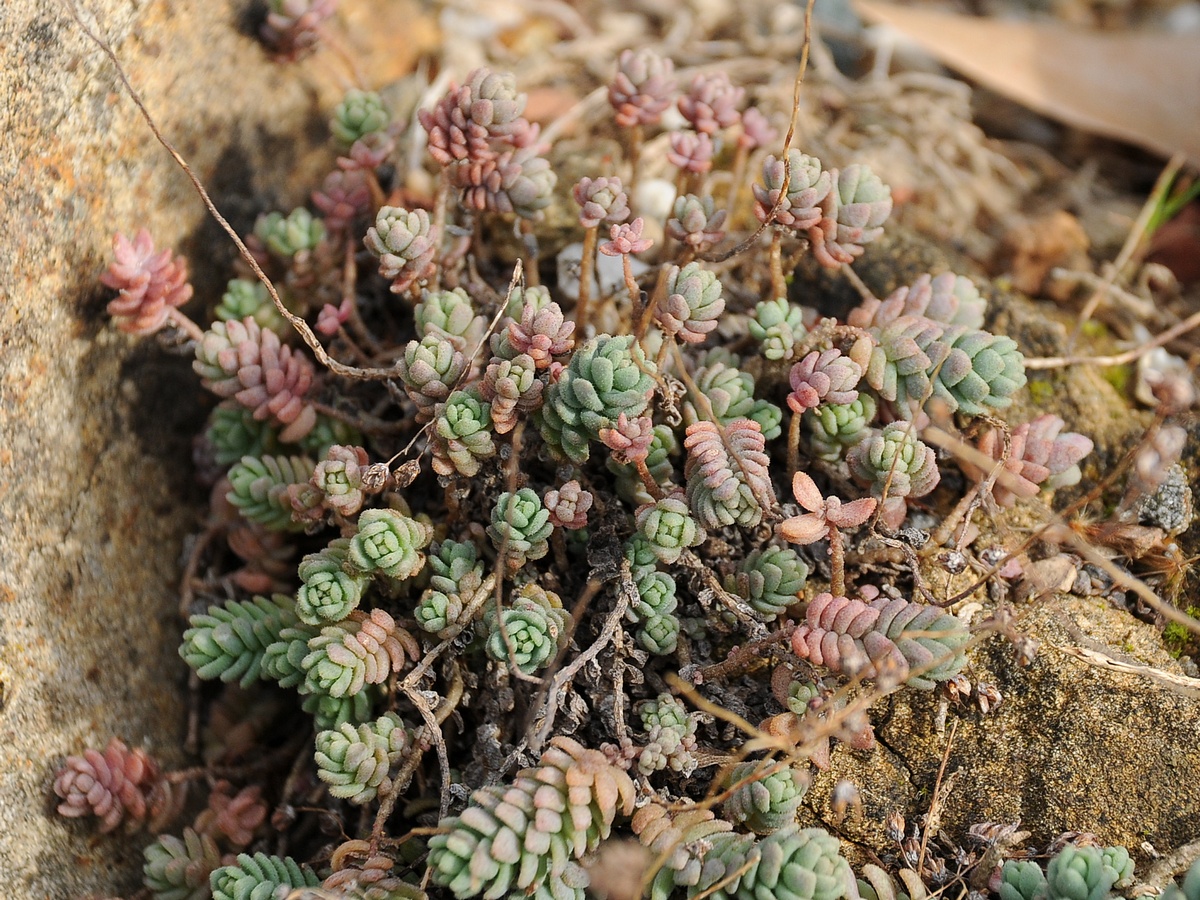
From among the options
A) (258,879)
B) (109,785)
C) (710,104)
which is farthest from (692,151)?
(109,785)

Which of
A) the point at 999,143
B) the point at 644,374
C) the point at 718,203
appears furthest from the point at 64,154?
the point at 999,143

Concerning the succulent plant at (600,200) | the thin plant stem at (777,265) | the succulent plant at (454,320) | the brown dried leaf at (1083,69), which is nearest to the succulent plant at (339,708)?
the succulent plant at (454,320)

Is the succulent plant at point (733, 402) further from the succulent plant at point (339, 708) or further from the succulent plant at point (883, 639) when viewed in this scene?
the succulent plant at point (339, 708)

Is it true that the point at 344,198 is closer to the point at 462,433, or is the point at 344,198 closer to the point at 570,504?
the point at 462,433

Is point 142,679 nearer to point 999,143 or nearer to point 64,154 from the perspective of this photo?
point 64,154

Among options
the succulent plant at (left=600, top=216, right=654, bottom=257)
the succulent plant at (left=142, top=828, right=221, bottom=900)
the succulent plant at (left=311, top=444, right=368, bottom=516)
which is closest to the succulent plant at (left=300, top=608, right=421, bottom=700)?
the succulent plant at (left=311, top=444, right=368, bottom=516)

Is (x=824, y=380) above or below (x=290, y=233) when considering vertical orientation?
below
